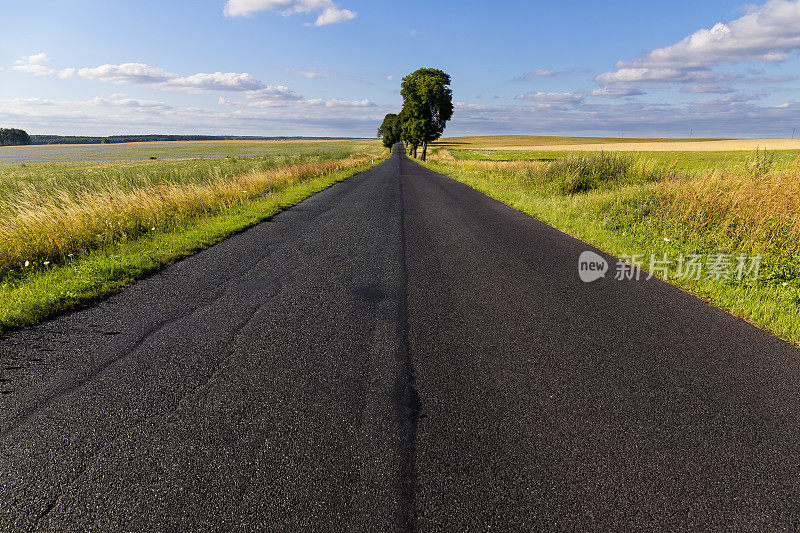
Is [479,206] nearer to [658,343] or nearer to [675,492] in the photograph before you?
[658,343]

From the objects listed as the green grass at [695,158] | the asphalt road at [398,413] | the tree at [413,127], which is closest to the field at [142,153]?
the tree at [413,127]

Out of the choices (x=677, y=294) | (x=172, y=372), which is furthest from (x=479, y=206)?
(x=172, y=372)

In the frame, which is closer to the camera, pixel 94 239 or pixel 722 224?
pixel 722 224

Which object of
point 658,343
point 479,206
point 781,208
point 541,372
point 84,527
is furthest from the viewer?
point 479,206

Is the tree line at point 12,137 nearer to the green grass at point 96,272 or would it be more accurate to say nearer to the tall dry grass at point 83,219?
the tall dry grass at point 83,219

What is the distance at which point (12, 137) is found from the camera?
150875 mm

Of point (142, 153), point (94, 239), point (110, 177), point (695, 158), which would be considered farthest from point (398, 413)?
point (142, 153)

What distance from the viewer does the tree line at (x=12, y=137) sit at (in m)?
149

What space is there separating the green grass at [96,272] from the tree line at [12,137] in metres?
210

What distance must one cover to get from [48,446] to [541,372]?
402 centimetres

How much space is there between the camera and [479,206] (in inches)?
572

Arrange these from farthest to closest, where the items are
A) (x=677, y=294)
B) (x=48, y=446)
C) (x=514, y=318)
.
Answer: (x=677, y=294) → (x=514, y=318) → (x=48, y=446)

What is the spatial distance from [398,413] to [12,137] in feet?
721

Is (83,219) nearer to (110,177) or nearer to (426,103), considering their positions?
(110,177)
